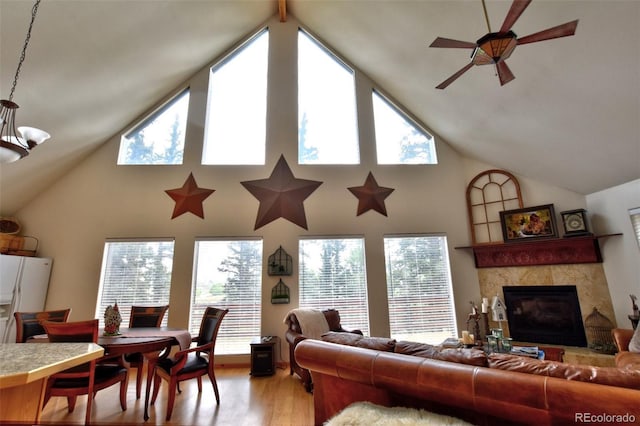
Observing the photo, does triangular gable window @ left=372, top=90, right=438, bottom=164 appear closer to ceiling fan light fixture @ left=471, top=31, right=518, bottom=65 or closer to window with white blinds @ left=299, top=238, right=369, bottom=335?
window with white blinds @ left=299, top=238, right=369, bottom=335

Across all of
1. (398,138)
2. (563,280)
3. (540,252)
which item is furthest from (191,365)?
(563,280)

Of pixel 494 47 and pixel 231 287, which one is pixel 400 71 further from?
pixel 231 287

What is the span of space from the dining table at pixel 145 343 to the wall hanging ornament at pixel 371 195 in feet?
11.2

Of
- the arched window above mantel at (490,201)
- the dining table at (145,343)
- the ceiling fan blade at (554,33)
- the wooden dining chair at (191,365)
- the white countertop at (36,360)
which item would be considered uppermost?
the ceiling fan blade at (554,33)

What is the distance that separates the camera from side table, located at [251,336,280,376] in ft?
12.7

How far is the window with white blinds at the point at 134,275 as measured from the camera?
458 centimetres

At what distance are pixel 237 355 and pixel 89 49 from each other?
4895mm

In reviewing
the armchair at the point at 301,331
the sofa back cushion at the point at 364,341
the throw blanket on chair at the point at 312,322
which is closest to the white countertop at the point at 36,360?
the sofa back cushion at the point at 364,341

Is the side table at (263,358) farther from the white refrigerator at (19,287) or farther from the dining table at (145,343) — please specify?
the white refrigerator at (19,287)

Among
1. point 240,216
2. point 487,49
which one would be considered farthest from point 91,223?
point 487,49

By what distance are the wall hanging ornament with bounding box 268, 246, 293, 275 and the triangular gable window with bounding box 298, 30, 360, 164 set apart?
6.00 feet

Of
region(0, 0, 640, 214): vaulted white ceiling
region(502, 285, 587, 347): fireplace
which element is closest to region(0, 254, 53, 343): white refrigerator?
region(0, 0, 640, 214): vaulted white ceiling

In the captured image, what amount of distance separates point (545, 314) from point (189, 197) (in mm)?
6335

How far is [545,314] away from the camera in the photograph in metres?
4.38
